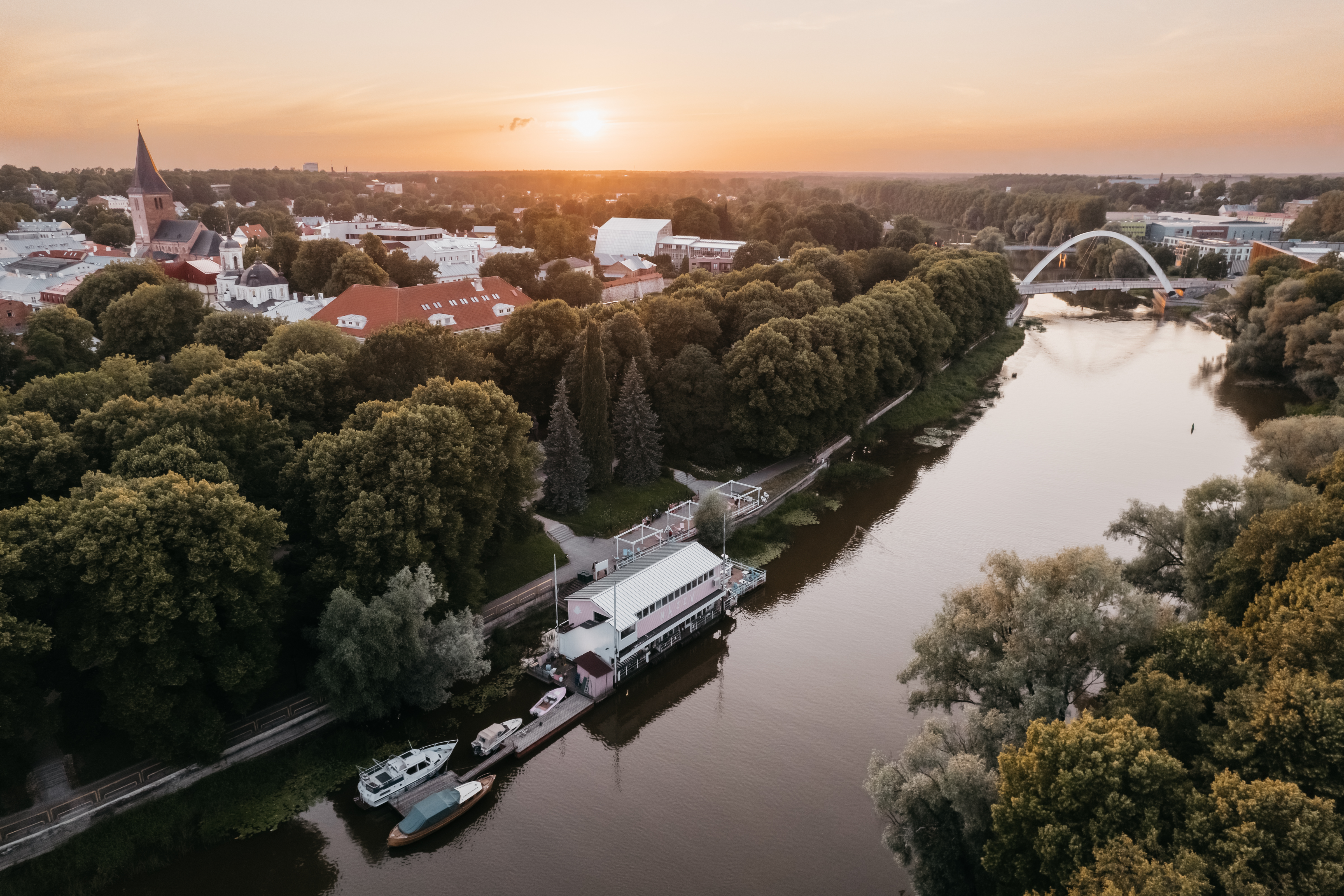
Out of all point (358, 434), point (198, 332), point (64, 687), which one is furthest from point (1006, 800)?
point (198, 332)

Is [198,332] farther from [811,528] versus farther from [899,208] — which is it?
[899,208]

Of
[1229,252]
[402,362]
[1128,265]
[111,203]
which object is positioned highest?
[111,203]

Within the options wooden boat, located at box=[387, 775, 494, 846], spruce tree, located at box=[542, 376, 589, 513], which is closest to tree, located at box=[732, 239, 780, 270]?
spruce tree, located at box=[542, 376, 589, 513]

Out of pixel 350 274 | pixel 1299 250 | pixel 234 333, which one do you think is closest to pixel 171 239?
pixel 350 274

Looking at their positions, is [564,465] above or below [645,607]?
above

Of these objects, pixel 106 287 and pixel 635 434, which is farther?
pixel 106 287

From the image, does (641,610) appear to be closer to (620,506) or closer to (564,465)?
(620,506)

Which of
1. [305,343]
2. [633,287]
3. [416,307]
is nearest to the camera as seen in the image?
[305,343]
